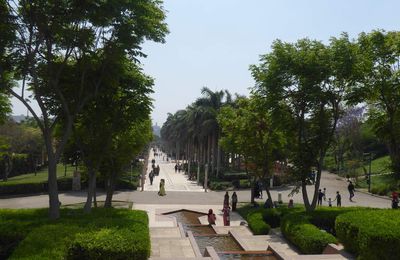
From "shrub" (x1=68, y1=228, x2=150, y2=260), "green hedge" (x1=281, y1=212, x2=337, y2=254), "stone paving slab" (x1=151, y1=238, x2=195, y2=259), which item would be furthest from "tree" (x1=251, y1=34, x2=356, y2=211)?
"shrub" (x1=68, y1=228, x2=150, y2=260)

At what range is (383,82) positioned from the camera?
2294 cm

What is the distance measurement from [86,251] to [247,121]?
21.3 metres

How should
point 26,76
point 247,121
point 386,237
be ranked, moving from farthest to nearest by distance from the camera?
point 247,121 → point 26,76 → point 386,237

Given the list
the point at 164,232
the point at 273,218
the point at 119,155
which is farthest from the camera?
the point at 119,155

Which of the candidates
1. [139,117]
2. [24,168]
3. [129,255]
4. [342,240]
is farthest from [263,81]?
[24,168]

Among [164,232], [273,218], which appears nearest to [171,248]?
[164,232]

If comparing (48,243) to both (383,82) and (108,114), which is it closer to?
(108,114)


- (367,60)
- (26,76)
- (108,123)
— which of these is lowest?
(108,123)

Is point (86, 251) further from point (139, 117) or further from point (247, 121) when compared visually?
point (247, 121)

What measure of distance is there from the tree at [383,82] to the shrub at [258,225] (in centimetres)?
768

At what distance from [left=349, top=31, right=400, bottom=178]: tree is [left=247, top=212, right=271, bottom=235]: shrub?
7.68m

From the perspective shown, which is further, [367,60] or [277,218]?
[277,218]

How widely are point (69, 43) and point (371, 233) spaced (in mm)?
12781

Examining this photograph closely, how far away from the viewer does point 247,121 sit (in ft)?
102
